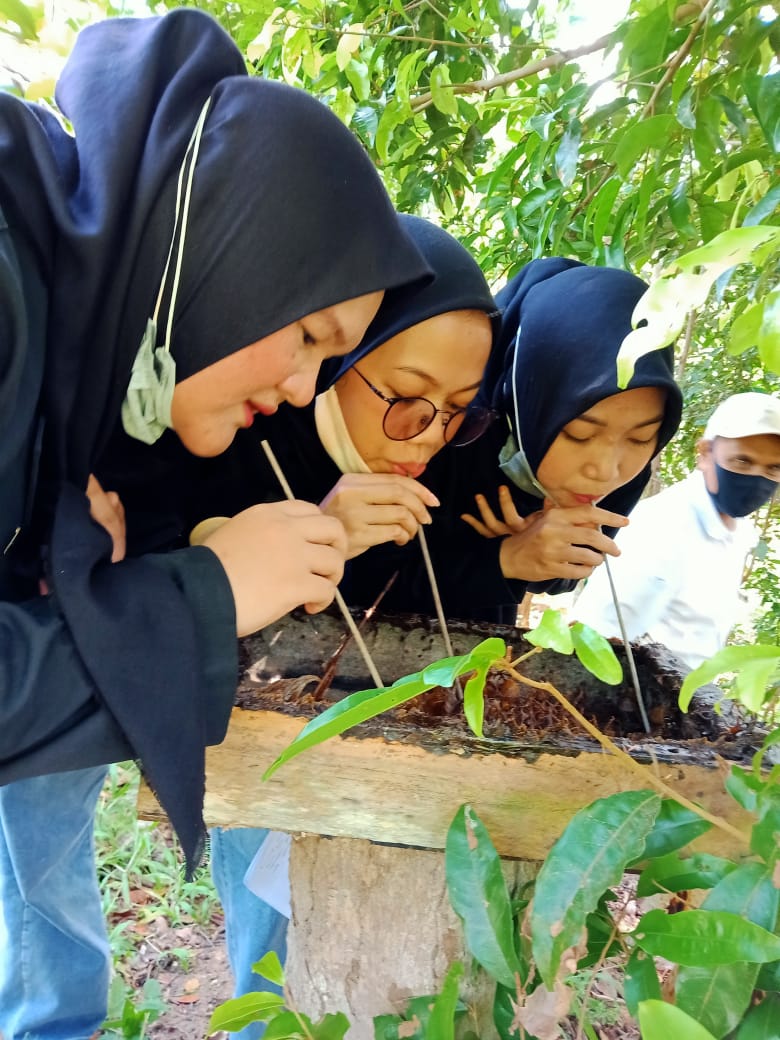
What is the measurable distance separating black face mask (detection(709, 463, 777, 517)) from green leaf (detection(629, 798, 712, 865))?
1727 mm

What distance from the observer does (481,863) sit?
53 cm

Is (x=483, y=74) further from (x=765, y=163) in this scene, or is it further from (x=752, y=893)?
(x=752, y=893)

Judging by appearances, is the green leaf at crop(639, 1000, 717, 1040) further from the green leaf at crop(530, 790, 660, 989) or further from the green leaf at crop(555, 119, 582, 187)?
the green leaf at crop(555, 119, 582, 187)

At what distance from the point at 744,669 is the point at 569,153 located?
68cm

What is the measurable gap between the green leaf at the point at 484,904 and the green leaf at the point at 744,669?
0.21 metres

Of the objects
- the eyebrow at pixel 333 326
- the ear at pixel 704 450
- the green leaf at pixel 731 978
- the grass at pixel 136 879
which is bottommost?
the grass at pixel 136 879

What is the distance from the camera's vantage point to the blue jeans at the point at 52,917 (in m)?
1.11

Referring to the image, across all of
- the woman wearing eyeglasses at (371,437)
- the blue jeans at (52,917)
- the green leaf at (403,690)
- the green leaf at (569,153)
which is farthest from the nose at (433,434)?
the blue jeans at (52,917)

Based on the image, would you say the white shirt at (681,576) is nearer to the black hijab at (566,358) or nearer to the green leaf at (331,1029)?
the black hijab at (566,358)

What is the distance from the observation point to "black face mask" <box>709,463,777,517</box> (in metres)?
2.00

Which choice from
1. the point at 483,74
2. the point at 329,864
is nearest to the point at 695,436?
the point at 483,74

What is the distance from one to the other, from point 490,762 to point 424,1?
1119 millimetres

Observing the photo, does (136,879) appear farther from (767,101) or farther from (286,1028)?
(767,101)

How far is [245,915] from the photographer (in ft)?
3.58
